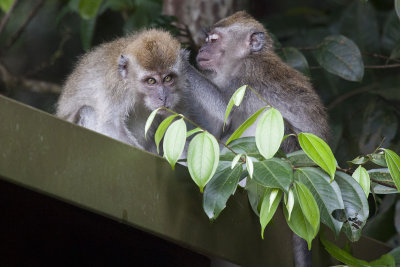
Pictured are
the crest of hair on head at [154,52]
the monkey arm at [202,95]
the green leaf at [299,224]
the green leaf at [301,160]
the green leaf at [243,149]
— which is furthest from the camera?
the monkey arm at [202,95]

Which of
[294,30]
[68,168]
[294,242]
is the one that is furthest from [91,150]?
[294,30]

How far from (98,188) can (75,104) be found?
1.98m

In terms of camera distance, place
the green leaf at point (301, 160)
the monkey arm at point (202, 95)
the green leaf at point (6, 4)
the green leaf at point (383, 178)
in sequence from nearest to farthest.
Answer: the green leaf at point (301, 160)
the green leaf at point (383, 178)
the monkey arm at point (202, 95)
the green leaf at point (6, 4)

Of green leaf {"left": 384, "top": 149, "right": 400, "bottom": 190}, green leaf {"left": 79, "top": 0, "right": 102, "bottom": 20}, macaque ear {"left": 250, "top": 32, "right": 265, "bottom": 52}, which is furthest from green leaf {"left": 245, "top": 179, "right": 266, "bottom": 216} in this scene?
green leaf {"left": 79, "top": 0, "right": 102, "bottom": 20}

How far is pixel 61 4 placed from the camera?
7602mm

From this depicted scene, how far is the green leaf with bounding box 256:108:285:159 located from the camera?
2709 mm

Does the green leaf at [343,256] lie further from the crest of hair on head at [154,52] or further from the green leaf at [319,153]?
the crest of hair on head at [154,52]

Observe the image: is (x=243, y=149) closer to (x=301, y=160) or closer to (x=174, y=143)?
(x=301, y=160)

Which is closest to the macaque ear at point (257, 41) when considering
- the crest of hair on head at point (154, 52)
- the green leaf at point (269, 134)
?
the crest of hair on head at point (154, 52)

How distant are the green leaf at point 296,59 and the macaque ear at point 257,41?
67 cm

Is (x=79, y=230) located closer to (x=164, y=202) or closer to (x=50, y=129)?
(x=164, y=202)

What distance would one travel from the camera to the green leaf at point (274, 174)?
2.84 meters

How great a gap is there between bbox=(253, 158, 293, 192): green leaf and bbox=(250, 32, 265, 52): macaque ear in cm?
191

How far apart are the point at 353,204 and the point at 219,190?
2.07 ft
